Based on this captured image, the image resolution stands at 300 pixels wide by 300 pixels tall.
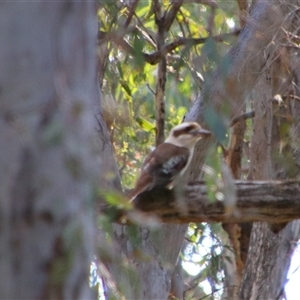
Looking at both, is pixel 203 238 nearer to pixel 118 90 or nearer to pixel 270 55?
pixel 118 90

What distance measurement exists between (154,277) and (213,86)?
3.47 ft

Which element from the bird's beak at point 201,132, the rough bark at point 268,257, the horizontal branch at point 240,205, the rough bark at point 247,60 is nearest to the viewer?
the horizontal branch at point 240,205

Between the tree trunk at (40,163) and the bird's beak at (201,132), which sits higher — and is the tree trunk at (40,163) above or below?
below

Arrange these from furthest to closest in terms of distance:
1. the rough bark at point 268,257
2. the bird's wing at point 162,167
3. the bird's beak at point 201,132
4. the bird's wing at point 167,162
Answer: the rough bark at point 268,257
the bird's beak at point 201,132
the bird's wing at point 167,162
the bird's wing at point 162,167

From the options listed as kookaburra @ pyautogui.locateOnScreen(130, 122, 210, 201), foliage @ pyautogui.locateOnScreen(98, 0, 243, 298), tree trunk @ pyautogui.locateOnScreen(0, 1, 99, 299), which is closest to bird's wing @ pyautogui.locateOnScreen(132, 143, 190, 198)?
kookaburra @ pyautogui.locateOnScreen(130, 122, 210, 201)

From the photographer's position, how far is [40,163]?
5.64ft

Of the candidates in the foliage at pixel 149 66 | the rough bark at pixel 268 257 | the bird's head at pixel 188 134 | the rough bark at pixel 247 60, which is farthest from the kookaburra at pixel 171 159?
the rough bark at pixel 268 257

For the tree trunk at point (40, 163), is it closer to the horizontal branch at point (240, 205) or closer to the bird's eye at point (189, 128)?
the horizontal branch at point (240, 205)

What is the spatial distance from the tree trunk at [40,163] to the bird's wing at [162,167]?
5.95 feet

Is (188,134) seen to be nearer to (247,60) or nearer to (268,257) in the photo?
(247,60)

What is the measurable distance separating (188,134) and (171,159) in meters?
0.17

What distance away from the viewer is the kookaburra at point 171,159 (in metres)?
3.70

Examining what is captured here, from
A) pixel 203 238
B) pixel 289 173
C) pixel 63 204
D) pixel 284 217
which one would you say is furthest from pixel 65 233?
pixel 203 238

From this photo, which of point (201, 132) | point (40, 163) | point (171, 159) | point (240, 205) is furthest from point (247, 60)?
point (40, 163)
